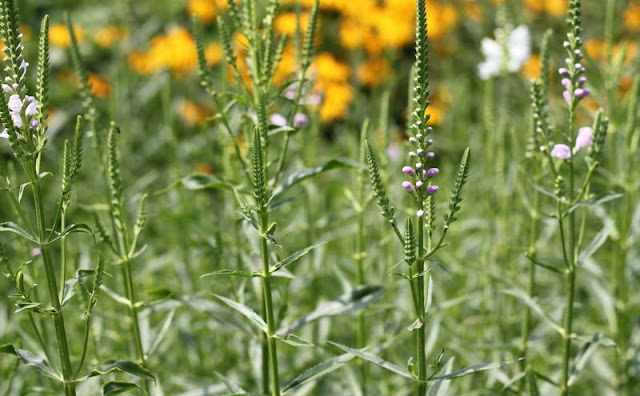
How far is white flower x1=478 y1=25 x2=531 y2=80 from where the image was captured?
3.73 meters

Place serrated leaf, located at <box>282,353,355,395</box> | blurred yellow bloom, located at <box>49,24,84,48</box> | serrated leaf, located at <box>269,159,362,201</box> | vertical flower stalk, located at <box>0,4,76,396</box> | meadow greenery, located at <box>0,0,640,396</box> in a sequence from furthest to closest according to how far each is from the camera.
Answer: blurred yellow bloom, located at <box>49,24,84,48</box> < serrated leaf, located at <box>269,159,362,201</box> < serrated leaf, located at <box>282,353,355,395</box> < meadow greenery, located at <box>0,0,640,396</box> < vertical flower stalk, located at <box>0,4,76,396</box>

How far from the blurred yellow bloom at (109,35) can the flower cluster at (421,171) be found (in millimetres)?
4422

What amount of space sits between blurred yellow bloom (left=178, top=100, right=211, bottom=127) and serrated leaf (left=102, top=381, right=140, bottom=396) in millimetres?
4412

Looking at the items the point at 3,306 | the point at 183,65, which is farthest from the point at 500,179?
the point at 183,65

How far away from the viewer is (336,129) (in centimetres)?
700

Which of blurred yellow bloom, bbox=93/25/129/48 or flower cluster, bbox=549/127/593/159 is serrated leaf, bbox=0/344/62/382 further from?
blurred yellow bloom, bbox=93/25/129/48

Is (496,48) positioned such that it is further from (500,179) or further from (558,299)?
(558,299)

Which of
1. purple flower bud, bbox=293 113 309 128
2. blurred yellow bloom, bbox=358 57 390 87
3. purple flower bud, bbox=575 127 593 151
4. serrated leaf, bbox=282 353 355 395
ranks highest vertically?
purple flower bud, bbox=575 127 593 151

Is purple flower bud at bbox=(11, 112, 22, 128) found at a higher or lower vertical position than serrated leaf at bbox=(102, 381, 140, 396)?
higher

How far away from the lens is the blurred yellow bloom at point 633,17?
691 cm

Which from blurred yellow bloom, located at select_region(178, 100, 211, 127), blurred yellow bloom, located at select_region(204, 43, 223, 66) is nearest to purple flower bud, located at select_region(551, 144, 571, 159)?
blurred yellow bloom, located at select_region(178, 100, 211, 127)

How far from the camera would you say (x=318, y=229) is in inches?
147

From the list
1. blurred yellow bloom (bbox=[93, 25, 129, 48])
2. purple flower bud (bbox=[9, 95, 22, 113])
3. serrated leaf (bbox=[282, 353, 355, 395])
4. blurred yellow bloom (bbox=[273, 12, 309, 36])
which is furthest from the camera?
blurred yellow bloom (bbox=[273, 12, 309, 36])

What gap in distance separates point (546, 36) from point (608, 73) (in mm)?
963
